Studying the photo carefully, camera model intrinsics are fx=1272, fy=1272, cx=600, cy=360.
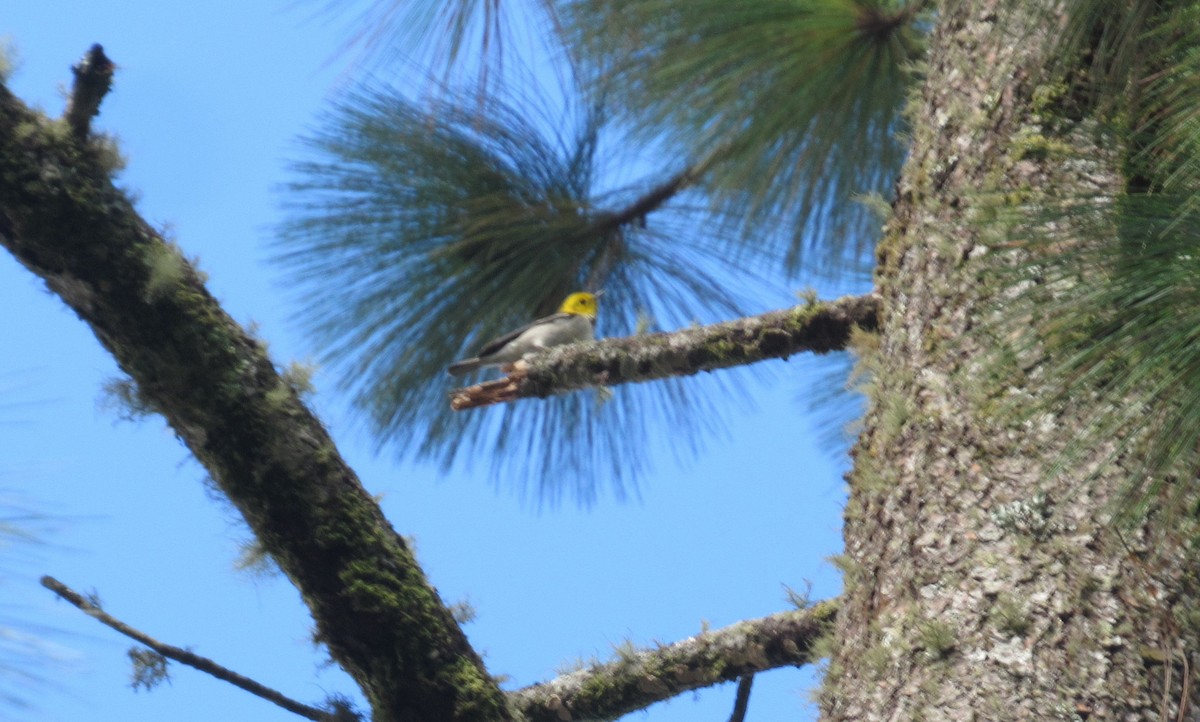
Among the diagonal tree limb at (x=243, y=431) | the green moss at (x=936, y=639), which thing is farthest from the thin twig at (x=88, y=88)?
the green moss at (x=936, y=639)

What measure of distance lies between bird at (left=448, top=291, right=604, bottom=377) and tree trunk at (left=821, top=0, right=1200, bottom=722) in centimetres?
100

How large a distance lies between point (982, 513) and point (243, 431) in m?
1.01

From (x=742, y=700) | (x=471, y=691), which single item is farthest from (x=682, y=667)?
(x=471, y=691)

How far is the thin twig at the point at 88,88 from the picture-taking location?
1.85 m

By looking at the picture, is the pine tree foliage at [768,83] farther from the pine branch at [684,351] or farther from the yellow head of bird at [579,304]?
the pine branch at [684,351]

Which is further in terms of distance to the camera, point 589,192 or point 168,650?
point 589,192

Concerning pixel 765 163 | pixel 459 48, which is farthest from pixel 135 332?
pixel 765 163

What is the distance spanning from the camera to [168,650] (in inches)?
68.4

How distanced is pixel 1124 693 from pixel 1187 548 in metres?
0.20

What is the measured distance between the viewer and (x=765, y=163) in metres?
2.84

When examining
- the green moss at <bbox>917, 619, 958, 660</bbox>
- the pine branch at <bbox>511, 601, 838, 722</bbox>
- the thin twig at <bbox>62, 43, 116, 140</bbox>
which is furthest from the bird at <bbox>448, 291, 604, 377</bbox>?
the green moss at <bbox>917, 619, 958, 660</bbox>

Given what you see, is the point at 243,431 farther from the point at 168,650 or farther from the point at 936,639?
the point at 936,639

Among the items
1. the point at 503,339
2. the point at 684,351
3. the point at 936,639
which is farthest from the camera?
the point at 503,339

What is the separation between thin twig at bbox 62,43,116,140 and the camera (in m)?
1.85
